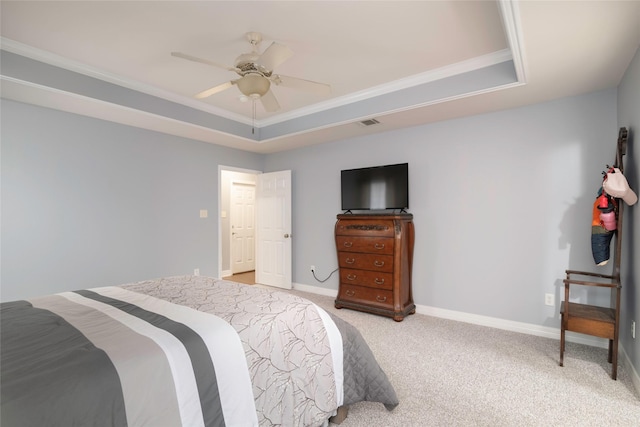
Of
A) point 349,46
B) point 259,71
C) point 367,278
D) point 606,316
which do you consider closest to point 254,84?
point 259,71

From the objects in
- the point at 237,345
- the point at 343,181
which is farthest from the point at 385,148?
the point at 237,345

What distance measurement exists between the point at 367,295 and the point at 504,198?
192 centimetres

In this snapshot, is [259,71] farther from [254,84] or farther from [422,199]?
[422,199]

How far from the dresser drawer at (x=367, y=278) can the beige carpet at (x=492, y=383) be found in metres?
0.58

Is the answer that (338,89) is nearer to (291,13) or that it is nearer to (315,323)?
(291,13)

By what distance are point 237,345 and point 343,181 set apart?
10.6 ft

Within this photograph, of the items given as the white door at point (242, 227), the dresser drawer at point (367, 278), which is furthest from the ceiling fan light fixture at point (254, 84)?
the white door at point (242, 227)

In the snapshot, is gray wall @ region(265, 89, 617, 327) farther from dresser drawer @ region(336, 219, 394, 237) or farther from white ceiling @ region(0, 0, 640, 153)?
dresser drawer @ region(336, 219, 394, 237)

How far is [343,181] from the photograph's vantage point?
14.4ft

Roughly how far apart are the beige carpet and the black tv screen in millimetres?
1575

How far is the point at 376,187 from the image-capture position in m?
4.09

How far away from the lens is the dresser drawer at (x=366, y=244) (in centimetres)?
368

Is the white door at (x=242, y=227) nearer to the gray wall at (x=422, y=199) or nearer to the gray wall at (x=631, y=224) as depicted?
the gray wall at (x=422, y=199)

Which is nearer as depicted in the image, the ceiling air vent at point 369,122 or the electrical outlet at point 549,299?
the electrical outlet at point 549,299
